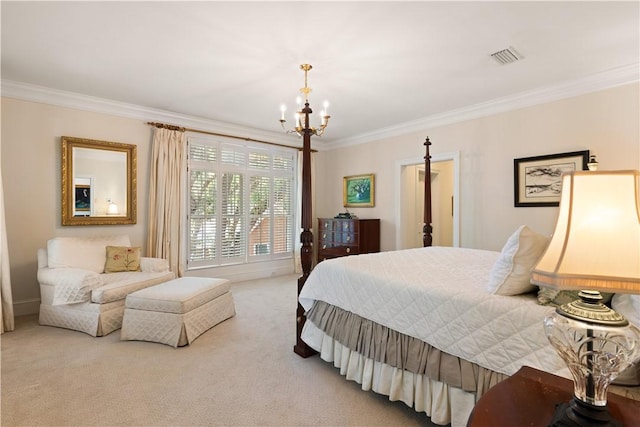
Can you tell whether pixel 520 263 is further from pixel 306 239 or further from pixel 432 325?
pixel 306 239

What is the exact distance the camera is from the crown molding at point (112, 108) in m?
3.56

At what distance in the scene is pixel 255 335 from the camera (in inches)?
119

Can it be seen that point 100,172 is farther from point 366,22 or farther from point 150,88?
point 366,22

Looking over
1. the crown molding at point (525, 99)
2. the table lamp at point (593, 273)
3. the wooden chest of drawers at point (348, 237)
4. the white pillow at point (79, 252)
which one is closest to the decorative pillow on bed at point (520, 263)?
the table lamp at point (593, 273)

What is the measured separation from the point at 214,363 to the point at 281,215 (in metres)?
3.66

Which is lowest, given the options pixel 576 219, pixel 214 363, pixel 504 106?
pixel 214 363

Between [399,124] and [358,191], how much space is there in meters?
1.44

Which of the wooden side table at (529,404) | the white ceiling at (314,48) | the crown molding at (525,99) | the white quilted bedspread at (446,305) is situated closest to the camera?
the wooden side table at (529,404)

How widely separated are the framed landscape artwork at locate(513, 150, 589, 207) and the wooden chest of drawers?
2210mm

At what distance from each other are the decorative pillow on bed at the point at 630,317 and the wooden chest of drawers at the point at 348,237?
13.2 ft

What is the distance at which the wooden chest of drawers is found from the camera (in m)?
5.26

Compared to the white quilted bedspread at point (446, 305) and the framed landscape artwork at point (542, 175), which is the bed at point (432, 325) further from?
the framed landscape artwork at point (542, 175)

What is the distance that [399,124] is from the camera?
507 centimetres

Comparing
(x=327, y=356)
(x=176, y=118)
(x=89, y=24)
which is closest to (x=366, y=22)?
(x=89, y=24)
